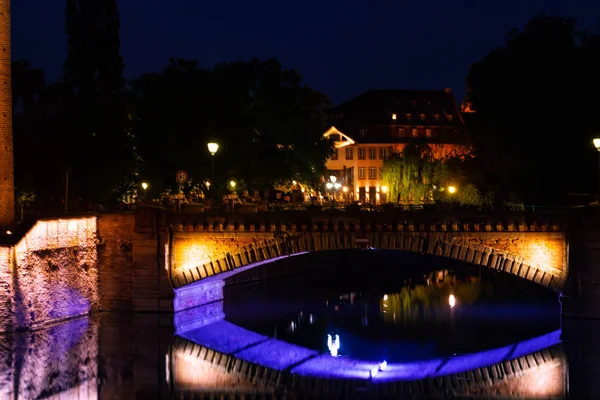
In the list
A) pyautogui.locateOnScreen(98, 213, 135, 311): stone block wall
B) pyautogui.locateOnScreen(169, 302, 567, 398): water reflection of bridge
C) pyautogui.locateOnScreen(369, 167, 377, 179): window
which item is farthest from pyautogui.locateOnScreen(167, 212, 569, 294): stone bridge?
pyautogui.locateOnScreen(369, 167, 377, 179): window

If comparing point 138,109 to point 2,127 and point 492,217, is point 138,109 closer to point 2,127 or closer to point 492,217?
point 2,127

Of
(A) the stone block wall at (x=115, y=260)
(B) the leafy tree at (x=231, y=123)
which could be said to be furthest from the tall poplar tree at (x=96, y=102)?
(A) the stone block wall at (x=115, y=260)

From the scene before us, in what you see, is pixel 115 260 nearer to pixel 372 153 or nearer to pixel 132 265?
pixel 132 265

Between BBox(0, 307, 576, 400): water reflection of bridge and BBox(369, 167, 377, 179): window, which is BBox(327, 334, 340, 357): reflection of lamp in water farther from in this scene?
BBox(369, 167, 377, 179): window

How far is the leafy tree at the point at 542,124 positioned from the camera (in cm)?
5791

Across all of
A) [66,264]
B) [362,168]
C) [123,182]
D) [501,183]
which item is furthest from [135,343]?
[362,168]

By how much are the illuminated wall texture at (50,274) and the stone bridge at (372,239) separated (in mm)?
3638

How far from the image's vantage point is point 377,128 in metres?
108

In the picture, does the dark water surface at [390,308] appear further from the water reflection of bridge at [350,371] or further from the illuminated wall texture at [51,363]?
the illuminated wall texture at [51,363]

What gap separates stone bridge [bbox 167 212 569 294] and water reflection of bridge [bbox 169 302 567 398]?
146 inches

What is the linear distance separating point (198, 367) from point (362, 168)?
7142 centimetres

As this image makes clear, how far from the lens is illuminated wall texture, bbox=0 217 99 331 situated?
41.2 m

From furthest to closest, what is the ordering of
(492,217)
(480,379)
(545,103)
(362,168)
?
1. (362,168)
2. (545,103)
3. (492,217)
4. (480,379)

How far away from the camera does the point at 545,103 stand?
5847cm
